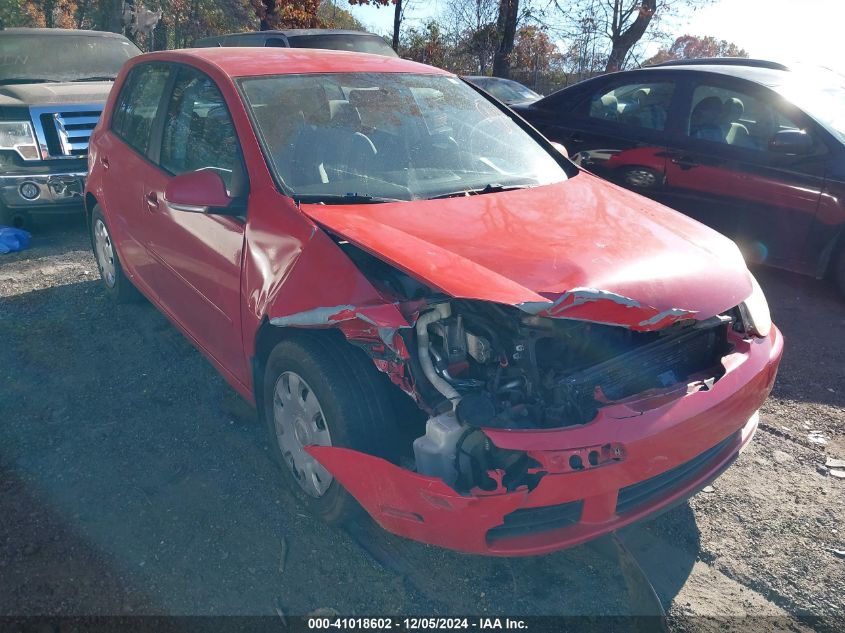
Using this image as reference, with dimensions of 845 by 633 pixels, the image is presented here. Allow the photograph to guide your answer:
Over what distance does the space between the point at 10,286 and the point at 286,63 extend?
10.4 ft

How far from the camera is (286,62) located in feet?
11.8

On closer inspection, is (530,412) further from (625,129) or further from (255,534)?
(625,129)

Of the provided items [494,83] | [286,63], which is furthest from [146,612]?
[494,83]

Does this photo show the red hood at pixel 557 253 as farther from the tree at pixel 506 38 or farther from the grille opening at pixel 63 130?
the tree at pixel 506 38

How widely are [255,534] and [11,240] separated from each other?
469 cm

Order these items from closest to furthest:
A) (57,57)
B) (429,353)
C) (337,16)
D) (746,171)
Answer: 1. (429,353)
2. (746,171)
3. (57,57)
4. (337,16)

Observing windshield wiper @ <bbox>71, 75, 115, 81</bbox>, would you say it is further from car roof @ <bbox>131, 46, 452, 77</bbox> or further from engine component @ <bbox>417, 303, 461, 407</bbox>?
engine component @ <bbox>417, 303, 461, 407</bbox>

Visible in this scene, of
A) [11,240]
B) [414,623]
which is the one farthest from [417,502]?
[11,240]

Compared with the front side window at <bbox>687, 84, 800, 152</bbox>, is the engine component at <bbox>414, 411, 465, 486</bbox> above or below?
below

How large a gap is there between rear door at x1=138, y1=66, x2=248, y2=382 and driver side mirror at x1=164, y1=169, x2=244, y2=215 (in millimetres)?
61

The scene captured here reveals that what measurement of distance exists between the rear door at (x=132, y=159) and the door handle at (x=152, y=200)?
94 mm

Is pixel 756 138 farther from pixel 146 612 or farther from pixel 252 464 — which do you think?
pixel 146 612

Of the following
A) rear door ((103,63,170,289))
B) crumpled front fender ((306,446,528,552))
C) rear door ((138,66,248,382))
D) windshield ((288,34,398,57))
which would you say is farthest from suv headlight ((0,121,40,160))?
crumpled front fender ((306,446,528,552))

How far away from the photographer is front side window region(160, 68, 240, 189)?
325 centimetres
